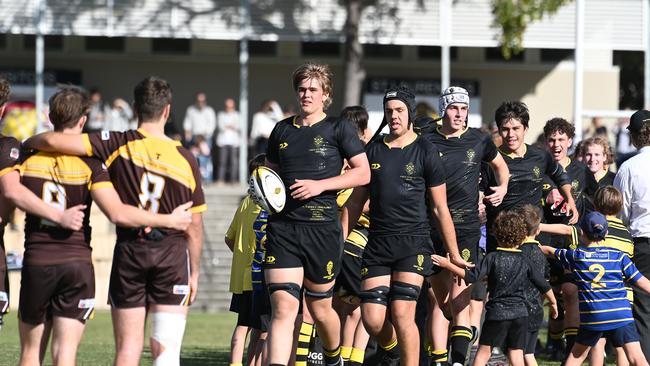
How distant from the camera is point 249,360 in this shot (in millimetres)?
10359

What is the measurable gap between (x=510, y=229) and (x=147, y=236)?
328cm

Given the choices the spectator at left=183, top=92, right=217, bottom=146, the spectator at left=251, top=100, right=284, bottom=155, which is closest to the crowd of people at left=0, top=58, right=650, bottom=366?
the spectator at left=251, top=100, right=284, bottom=155

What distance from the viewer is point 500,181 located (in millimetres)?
10375

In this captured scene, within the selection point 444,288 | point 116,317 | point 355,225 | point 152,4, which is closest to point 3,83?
point 116,317

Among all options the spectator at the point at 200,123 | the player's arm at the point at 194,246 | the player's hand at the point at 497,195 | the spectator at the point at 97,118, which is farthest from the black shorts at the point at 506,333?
the spectator at the point at 200,123

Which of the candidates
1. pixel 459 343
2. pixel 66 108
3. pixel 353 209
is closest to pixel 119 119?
pixel 353 209

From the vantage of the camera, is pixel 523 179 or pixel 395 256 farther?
pixel 523 179

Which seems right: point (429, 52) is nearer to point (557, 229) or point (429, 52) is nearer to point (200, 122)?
point (200, 122)

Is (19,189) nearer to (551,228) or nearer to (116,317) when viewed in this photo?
(116,317)

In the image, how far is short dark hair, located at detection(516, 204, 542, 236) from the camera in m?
9.92

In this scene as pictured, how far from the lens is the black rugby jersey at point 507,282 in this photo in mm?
9750

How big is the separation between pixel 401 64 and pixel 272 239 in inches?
919

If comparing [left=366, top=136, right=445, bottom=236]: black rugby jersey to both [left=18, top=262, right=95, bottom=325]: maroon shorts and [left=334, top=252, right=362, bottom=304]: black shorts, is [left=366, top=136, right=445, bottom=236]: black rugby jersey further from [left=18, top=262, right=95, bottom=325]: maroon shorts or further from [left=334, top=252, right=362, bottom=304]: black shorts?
[left=18, top=262, right=95, bottom=325]: maroon shorts

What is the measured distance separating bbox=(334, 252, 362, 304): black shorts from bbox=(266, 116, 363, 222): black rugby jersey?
1223 mm
